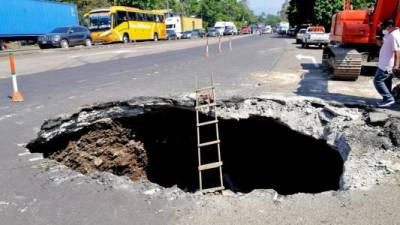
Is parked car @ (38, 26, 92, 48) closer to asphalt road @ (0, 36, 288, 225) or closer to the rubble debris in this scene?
asphalt road @ (0, 36, 288, 225)

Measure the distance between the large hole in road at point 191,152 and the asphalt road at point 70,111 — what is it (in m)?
→ 0.69

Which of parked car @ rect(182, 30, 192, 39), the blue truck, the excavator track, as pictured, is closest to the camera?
the excavator track

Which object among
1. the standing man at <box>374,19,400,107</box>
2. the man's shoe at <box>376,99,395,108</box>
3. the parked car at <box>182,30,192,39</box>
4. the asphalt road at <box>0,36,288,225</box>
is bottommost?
the parked car at <box>182,30,192,39</box>

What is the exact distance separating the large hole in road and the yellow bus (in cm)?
2623

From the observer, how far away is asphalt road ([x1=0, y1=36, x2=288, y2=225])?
12.6 feet

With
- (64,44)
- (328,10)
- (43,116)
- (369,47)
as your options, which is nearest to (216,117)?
(43,116)

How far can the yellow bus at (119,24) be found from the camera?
3362cm

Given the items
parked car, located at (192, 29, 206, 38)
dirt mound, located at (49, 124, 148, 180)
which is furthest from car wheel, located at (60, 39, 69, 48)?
parked car, located at (192, 29, 206, 38)

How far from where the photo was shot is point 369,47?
11891 millimetres

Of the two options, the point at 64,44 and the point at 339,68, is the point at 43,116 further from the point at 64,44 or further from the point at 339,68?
the point at 64,44

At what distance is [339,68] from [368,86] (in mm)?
1163

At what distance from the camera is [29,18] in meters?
31.1

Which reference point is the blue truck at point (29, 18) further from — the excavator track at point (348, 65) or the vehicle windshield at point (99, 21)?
the excavator track at point (348, 65)

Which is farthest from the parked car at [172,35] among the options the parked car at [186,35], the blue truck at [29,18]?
the blue truck at [29,18]
